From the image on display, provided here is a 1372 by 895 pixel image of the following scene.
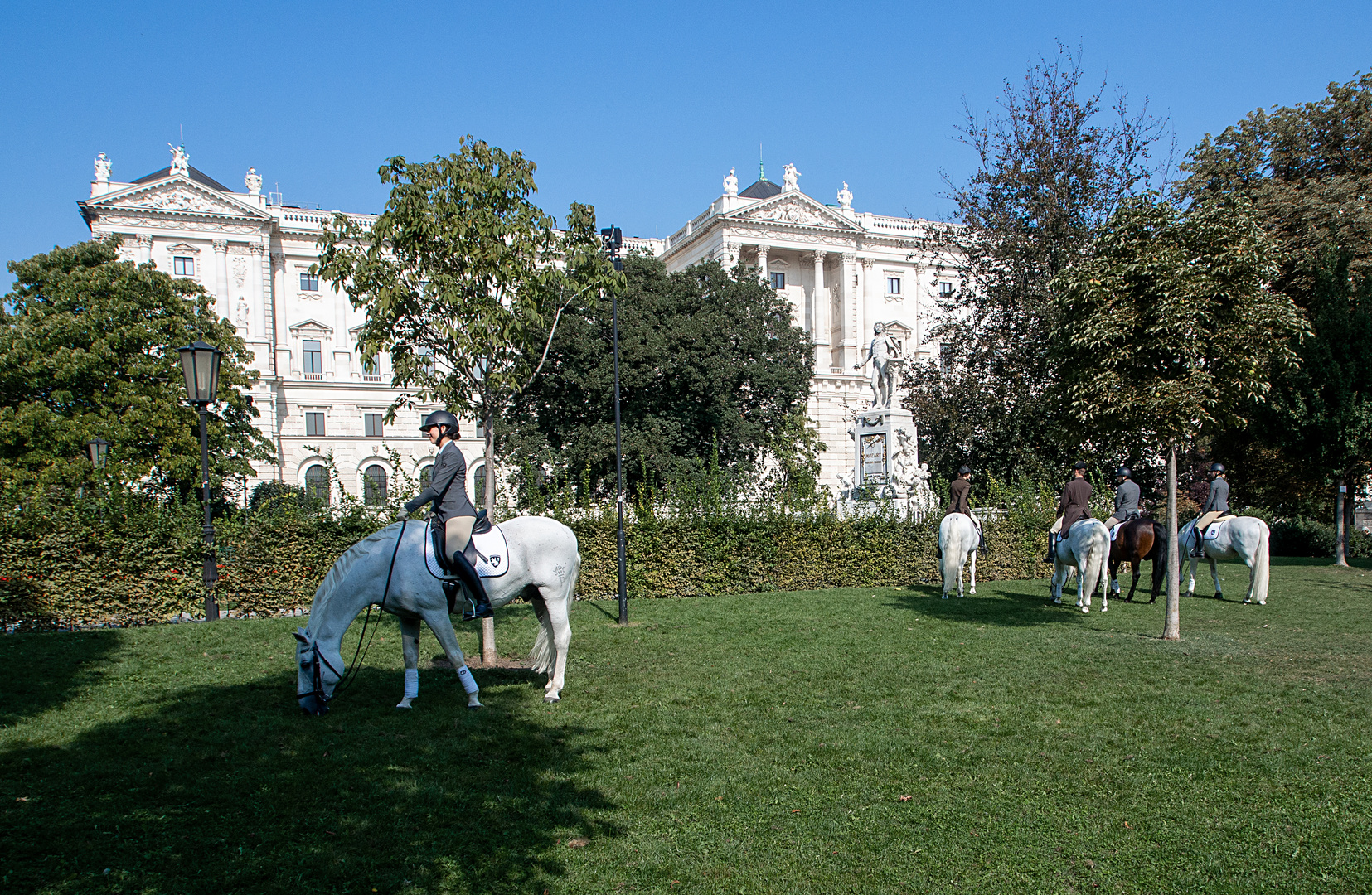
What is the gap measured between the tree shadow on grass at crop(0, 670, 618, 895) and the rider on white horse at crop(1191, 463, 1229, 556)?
48.3 feet

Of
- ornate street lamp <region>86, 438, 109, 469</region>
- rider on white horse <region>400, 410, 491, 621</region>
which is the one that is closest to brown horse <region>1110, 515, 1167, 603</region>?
rider on white horse <region>400, 410, 491, 621</region>

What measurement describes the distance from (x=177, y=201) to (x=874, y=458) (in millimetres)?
55464

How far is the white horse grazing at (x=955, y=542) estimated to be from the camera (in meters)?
16.5

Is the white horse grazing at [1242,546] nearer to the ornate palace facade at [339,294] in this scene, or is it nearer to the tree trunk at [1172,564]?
the tree trunk at [1172,564]

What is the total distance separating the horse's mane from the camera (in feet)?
26.1

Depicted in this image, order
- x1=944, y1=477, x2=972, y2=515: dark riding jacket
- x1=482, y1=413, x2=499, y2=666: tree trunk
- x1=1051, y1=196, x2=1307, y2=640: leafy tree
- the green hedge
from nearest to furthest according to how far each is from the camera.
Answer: x1=482, y1=413, x2=499, y2=666: tree trunk → x1=1051, y1=196, x2=1307, y2=640: leafy tree → the green hedge → x1=944, y1=477, x2=972, y2=515: dark riding jacket

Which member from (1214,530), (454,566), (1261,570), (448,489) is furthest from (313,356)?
(1261,570)

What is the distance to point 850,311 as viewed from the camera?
224ft

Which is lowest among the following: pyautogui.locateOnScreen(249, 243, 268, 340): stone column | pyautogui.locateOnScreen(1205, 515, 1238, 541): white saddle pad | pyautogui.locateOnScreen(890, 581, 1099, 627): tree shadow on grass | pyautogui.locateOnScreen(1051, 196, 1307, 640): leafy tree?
pyautogui.locateOnScreen(890, 581, 1099, 627): tree shadow on grass

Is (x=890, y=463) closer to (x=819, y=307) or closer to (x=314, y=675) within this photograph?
(x=314, y=675)

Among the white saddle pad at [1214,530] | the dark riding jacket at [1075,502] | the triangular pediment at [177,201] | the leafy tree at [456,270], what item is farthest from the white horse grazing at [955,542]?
the triangular pediment at [177,201]

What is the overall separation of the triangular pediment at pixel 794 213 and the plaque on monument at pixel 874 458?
138ft

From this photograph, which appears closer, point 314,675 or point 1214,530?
point 314,675

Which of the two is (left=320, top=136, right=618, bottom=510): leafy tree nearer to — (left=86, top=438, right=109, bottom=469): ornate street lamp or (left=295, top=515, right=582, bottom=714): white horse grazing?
(left=295, top=515, right=582, bottom=714): white horse grazing
